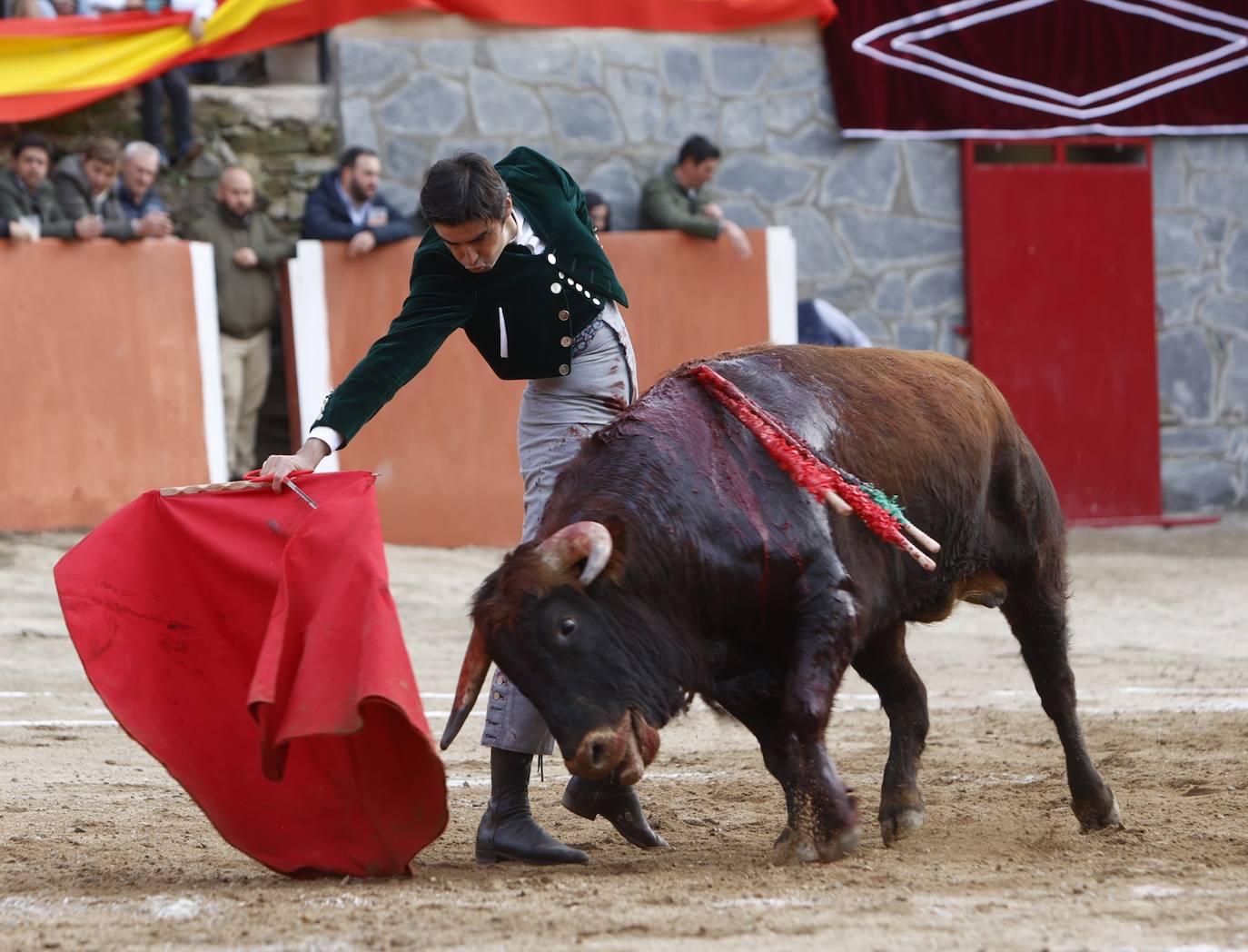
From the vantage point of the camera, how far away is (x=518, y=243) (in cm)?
386

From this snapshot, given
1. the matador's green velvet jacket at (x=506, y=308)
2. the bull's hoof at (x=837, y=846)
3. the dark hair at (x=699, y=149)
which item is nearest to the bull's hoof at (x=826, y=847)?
the bull's hoof at (x=837, y=846)

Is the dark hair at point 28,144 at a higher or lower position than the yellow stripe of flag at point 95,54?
lower

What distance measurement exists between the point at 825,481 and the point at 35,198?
623 centimetres

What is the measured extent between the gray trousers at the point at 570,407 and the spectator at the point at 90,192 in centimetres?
533

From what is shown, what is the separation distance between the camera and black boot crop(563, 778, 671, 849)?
392cm

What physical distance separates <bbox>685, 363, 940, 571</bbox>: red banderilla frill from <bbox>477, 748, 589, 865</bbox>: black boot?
2.82 ft

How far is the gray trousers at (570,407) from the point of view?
398 cm

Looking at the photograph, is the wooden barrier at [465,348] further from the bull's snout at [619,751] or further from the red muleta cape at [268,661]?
the bull's snout at [619,751]

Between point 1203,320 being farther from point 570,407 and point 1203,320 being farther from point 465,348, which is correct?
point 570,407

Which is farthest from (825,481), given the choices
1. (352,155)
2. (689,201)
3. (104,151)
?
(689,201)

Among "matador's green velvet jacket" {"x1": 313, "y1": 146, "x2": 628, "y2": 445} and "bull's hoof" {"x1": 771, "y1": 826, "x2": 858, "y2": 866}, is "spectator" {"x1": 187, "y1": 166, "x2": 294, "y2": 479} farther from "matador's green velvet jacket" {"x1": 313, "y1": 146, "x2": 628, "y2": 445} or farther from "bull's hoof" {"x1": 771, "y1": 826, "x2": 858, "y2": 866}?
"bull's hoof" {"x1": 771, "y1": 826, "x2": 858, "y2": 866}

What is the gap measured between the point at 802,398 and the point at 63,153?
22.0 feet

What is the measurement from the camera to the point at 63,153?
9.52 meters

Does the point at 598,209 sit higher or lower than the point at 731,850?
higher
